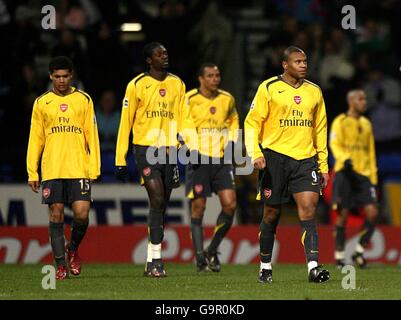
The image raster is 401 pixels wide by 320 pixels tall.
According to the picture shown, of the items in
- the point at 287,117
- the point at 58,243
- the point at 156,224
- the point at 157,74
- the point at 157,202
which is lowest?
the point at 58,243

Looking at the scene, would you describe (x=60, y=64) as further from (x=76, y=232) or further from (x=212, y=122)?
(x=212, y=122)

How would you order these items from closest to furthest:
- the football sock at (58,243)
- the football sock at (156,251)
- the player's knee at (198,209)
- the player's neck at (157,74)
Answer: the football sock at (58,243) < the football sock at (156,251) < the player's neck at (157,74) < the player's knee at (198,209)

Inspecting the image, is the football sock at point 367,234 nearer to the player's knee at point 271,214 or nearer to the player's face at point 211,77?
the player's face at point 211,77

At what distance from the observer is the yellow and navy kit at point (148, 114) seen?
13.2 meters

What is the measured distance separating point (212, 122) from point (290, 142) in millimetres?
3424

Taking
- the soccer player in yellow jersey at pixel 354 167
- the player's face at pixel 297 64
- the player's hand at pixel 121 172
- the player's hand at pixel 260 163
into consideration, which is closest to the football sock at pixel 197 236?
the player's hand at pixel 121 172

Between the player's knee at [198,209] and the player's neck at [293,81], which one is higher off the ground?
the player's neck at [293,81]

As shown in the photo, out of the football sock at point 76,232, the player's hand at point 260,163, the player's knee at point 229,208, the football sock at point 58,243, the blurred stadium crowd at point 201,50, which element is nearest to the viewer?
the player's hand at point 260,163

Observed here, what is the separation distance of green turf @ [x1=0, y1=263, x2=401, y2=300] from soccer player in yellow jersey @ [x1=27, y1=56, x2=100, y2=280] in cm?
78

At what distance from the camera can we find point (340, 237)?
55.1ft

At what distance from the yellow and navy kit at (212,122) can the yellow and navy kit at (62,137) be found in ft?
8.82

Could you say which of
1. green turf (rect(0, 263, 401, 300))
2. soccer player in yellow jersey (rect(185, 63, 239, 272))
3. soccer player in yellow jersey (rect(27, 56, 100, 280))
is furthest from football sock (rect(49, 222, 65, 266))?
soccer player in yellow jersey (rect(185, 63, 239, 272))

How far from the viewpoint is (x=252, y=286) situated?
458 inches

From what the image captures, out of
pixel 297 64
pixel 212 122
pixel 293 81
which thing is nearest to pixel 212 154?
pixel 212 122
